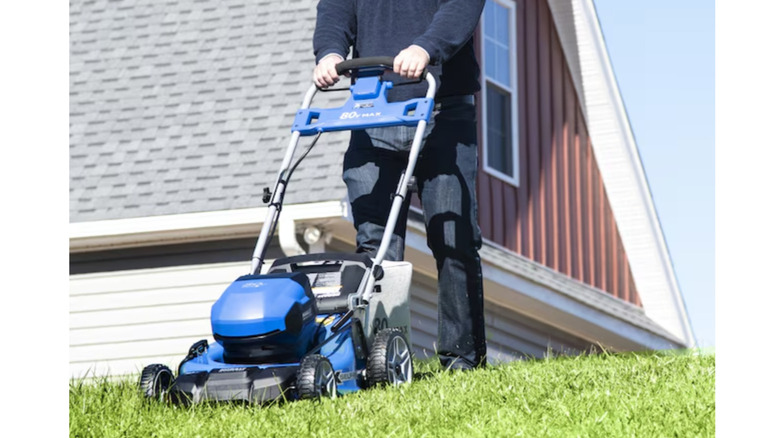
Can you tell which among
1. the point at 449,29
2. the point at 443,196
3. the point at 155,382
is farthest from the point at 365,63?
the point at 155,382

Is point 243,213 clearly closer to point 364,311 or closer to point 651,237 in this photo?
point 364,311

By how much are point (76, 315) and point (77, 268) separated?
13.9 inches

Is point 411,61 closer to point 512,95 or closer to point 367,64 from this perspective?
point 367,64

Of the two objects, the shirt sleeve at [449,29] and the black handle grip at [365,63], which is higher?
the shirt sleeve at [449,29]

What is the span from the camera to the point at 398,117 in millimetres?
5227

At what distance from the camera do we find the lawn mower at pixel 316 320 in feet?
15.1

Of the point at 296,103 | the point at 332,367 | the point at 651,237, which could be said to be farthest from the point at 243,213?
the point at 651,237

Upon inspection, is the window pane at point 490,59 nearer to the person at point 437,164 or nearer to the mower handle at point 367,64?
the person at point 437,164

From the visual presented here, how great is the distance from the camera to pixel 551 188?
42.2 ft

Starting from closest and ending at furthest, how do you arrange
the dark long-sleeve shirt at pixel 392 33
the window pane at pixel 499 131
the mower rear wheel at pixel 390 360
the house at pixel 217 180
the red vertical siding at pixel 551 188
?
the mower rear wheel at pixel 390 360 → the dark long-sleeve shirt at pixel 392 33 → the house at pixel 217 180 → the window pane at pixel 499 131 → the red vertical siding at pixel 551 188

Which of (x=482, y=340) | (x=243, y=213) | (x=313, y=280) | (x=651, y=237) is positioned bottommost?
(x=651, y=237)

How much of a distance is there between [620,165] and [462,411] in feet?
32.6

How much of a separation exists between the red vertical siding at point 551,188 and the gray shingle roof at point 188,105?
2.56m

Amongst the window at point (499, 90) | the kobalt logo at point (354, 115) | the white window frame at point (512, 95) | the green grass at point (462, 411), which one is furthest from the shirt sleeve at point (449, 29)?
the white window frame at point (512, 95)
